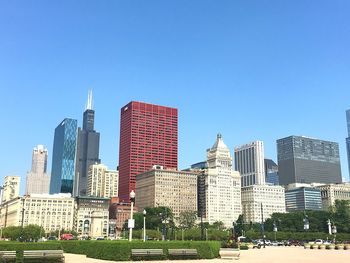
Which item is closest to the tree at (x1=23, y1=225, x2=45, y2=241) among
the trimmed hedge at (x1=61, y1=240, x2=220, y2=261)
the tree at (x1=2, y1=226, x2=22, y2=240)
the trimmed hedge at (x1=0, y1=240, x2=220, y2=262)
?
the tree at (x1=2, y1=226, x2=22, y2=240)

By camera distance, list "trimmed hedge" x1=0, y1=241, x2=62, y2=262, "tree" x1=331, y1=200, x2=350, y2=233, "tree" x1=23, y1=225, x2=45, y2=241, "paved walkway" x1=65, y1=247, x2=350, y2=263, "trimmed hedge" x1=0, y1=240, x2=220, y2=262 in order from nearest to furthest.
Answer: "trimmed hedge" x1=0, y1=241, x2=62, y2=262, "trimmed hedge" x1=0, y1=240, x2=220, y2=262, "paved walkway" x1=65, y1=247, x2=350, y2=263, "tree" x1=23, y1=225, x2=45, y2=241, "tree" x1=331, y1=200, x2=350, y2=233

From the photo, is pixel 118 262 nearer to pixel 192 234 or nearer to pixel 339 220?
pixel 192 234

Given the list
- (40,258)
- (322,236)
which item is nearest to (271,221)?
(322,236)

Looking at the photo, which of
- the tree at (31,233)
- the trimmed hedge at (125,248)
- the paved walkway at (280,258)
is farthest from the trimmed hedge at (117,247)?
the tree at (31,233)

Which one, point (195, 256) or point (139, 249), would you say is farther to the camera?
point (195, 256)

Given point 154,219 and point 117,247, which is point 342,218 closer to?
point 154,219

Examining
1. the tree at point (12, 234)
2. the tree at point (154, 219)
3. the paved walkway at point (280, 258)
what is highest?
the tree at point (154, 219)

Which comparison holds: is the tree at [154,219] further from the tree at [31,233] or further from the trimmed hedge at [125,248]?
the trimmed hedge at [125,248]

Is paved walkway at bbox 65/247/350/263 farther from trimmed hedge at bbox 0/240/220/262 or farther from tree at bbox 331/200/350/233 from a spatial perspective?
tree at bbox 331/200/350/233

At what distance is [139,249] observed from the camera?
33188 mm

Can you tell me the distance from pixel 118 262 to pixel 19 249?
7264 mm

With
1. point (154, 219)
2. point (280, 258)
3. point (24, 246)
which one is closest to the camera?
point (24, 246)

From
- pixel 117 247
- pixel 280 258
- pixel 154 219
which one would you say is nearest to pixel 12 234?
pixel 154 219

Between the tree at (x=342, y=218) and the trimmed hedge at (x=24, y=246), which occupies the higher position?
the tree at (x=342, y=218)
